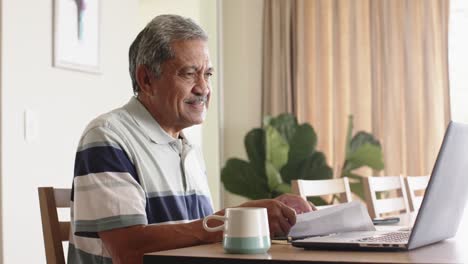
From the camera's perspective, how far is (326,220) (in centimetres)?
168

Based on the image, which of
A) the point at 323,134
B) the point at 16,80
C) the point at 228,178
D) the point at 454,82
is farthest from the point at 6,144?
the point at 454,82

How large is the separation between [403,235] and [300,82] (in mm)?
3934

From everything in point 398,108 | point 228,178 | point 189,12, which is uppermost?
point 189,12

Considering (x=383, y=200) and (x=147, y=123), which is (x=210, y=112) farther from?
(x=147, y=123)

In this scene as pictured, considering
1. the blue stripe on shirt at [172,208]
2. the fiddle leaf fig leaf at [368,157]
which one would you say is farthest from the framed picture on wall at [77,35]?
the fiddle leaf fig leaf at [368,157]

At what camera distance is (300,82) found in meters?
5.57

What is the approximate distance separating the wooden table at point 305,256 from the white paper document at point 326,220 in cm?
20

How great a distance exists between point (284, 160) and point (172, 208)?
10.8ft

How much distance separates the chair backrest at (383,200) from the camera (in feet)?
10.3

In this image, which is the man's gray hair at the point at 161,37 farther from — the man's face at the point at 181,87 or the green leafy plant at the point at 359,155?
the green leafy plant at the point at 359,155

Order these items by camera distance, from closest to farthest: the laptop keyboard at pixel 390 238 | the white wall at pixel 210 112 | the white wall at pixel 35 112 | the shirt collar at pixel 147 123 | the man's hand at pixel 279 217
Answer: the laptop keyboard at pixel 390 238 → the man's hand at pixel 279 217 → the shirt collar at pixel 147 123 → the white wall at pixel 35 112 → the white wall at pixel 210 112

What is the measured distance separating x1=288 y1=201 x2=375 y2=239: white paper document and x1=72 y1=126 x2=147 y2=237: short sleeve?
0.35m

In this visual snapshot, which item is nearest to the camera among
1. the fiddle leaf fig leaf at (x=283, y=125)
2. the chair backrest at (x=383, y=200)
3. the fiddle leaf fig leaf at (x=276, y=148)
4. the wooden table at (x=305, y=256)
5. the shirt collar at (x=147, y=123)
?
the wooden table at (x=305, y=256)

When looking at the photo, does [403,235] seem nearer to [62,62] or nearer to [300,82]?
[62,62]
